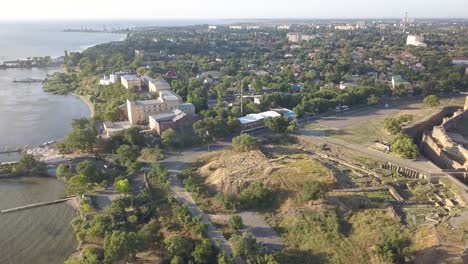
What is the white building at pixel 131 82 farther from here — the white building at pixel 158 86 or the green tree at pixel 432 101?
the green tree at pixel 432 101

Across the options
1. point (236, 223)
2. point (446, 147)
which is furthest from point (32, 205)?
point (446, 147)

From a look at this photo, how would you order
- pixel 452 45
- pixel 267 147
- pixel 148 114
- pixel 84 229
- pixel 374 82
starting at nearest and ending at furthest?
pixel 84 229 → pixel 267 147 → pixel 148 114 → pixel 374 82 → pixel 452 45

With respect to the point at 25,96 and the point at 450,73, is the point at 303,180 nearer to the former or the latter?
the point at 450,73

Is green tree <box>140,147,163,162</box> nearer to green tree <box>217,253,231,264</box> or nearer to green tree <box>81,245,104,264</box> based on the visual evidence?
green tree <box>81,245,104,264</box>

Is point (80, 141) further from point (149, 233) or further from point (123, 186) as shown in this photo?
point (149, 233)

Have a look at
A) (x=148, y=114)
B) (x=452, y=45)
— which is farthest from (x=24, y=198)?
(x=452, y=45)

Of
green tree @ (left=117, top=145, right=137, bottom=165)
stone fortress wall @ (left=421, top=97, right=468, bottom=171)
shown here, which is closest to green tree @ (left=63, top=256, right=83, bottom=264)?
green tree @ (left=117, top=145, right=137, bottom=165)
